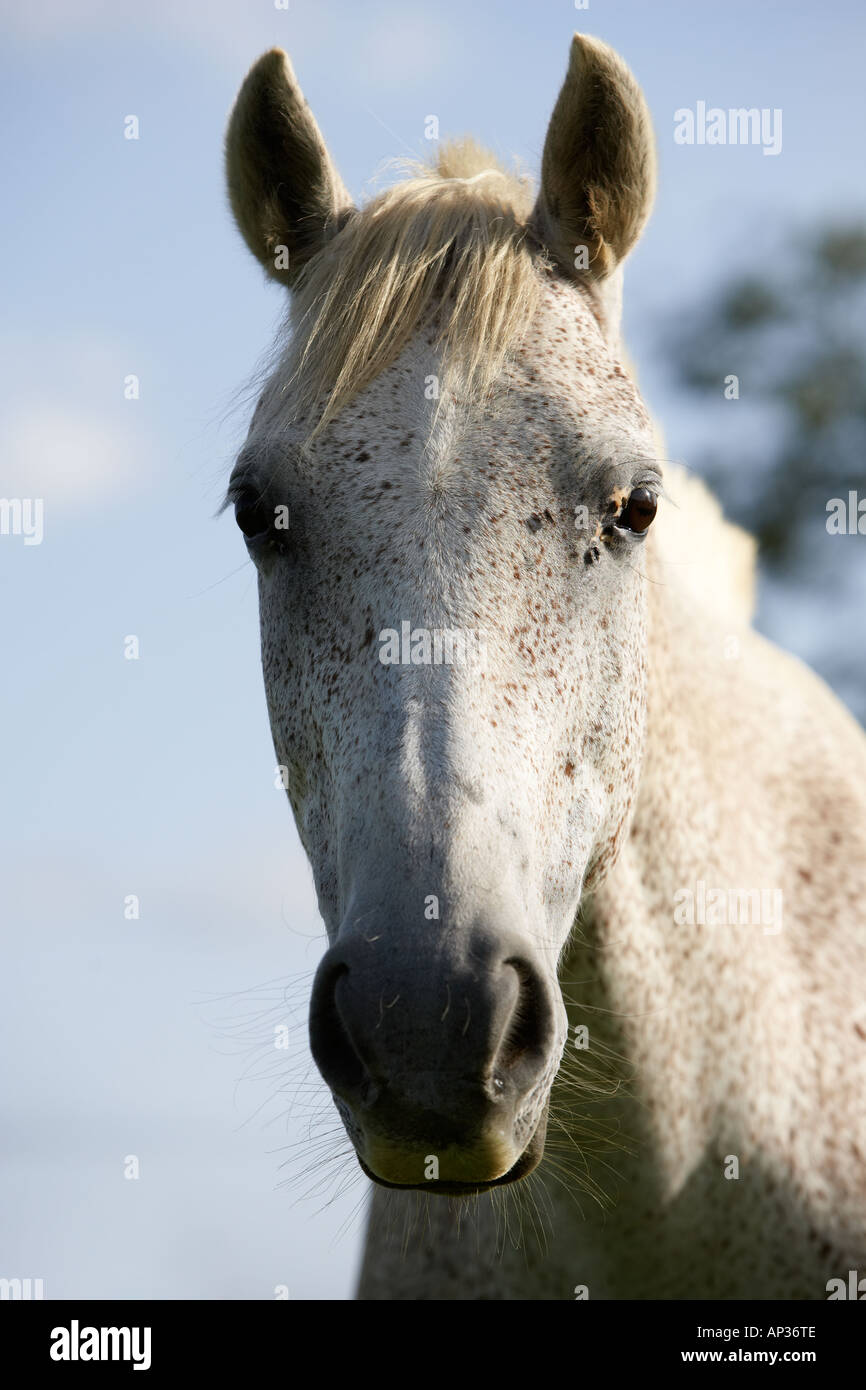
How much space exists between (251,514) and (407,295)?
26.3 inches

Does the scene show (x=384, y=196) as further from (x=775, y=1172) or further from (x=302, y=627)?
(x=775, y=1172)

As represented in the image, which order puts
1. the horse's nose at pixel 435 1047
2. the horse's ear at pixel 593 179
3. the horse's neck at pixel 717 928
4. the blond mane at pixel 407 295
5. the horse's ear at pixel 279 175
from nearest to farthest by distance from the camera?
the horse's nose at pixel 435 1047 < the blond mane at pixel 407 295 < the horse's neck at pixel 717 928 < the horse's ear at pixel 593 179 < the horse's ear at pixel 279 175

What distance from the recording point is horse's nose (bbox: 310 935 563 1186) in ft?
7.27

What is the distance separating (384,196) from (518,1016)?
2.31m

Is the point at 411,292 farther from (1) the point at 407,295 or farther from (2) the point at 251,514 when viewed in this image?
(2) the point at 251,514

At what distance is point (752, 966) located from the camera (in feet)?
11.9

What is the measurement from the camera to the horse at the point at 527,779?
7.76ft

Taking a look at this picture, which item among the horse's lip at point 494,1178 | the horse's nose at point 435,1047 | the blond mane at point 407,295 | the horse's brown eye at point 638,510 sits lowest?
the horse's lip at point 494,1178

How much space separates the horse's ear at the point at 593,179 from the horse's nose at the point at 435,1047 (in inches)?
84.8

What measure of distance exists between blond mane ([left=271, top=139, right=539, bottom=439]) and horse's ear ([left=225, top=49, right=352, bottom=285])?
0.93 ft

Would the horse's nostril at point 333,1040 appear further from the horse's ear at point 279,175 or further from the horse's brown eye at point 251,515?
the horse's ear at point 279,175

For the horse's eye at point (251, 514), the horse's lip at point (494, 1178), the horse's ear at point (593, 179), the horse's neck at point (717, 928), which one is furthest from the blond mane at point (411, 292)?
the horse's lip at point (494, 1178)
